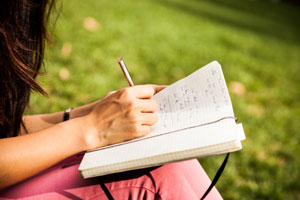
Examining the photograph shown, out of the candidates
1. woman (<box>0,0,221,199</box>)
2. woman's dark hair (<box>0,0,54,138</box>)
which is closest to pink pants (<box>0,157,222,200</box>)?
woman (<box>0,0,221,199</box>)

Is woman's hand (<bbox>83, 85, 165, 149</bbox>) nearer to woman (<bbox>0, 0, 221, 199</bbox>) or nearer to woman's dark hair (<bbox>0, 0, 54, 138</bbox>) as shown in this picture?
woman (<bbox>0, 0, 221, 199</bbox>)

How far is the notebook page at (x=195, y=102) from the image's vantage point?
0.78 m

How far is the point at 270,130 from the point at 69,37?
1.92m

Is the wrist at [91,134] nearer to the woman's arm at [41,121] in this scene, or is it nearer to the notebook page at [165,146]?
the notebook page at [165,146]

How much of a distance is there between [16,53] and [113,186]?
49 cm

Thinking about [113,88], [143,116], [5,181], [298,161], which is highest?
[143,116]

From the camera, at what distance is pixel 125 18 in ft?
12.7

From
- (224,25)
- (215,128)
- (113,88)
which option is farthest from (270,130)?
(224,25)

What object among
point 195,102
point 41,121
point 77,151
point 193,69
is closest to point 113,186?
point 77,151

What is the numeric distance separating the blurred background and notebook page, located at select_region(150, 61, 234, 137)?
642mm

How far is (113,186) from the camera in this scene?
75 cm

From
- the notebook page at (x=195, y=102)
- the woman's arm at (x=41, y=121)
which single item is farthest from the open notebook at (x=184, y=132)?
the woman's arm at (x=41, y=121)

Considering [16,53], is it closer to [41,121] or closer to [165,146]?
[41,121]

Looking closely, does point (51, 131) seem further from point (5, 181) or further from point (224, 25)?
point (224, 25)
